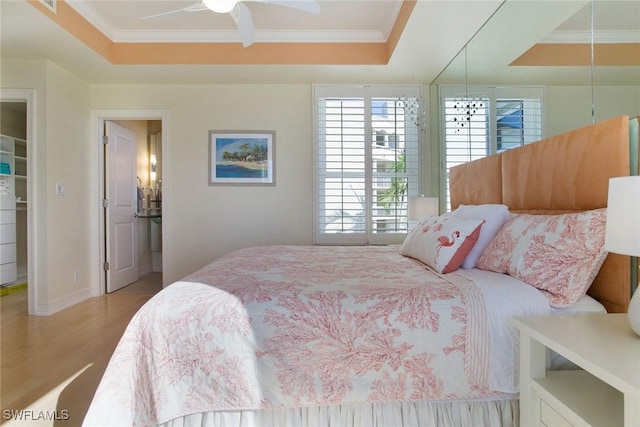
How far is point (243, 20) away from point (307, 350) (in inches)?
89.8

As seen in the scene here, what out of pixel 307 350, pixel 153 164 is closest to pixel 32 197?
pixel 153 164

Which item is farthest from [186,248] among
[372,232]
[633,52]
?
[633,52]

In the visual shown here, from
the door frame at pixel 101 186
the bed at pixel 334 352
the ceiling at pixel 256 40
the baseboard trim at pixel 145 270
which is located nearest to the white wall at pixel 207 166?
the door frame at pixel 101 186

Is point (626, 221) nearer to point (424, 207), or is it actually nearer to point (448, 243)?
point (448, 243)

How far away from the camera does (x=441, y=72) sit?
337 centimetres

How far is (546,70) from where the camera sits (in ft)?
5.88

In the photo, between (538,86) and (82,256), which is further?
(82,256)

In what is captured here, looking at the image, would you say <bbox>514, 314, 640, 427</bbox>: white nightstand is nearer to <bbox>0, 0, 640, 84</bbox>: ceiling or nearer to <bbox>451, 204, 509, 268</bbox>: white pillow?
<bbox>451, 204, 509, 268</bbox>: white pillow

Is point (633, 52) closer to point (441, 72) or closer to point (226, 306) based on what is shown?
point (226, 306)

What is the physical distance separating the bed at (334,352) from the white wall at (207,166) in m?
2.40

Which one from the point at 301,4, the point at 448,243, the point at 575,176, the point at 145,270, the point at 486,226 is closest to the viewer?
the point at 575,176

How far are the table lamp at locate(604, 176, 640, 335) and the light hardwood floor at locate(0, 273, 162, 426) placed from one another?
7.54ft

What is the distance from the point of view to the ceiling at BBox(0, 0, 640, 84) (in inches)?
96.6

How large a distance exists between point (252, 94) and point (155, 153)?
2546 mm
